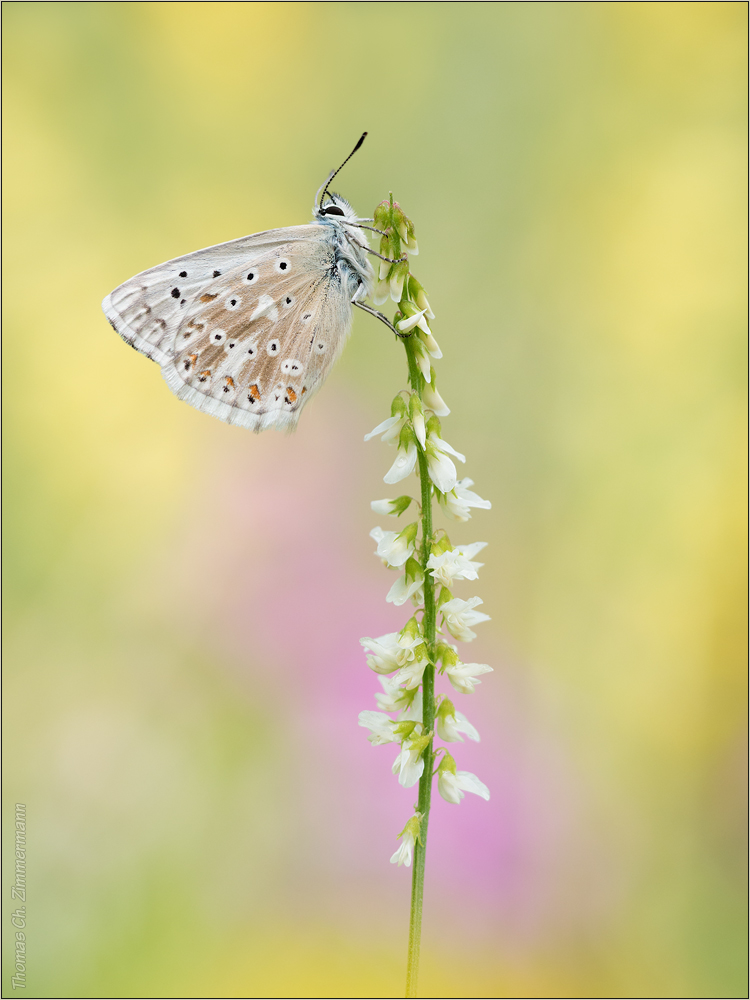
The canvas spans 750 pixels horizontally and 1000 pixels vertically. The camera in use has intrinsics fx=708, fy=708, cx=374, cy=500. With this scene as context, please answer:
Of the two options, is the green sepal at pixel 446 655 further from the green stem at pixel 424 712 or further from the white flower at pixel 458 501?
the white flower at pixel 458 501

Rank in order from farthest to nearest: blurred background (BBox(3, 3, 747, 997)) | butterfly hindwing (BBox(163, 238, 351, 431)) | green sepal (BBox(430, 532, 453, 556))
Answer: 1. blurred background (BBox(3, 3, 747, 997))
2. butterfly hindwing (BBox(163, 238, 351, 431))
3. green sepal (BBox(430, 532, 453, 556))

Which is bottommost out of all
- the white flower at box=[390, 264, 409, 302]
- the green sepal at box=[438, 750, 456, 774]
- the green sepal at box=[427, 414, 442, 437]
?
the green sepal at box=[438, 750, 456, 774]

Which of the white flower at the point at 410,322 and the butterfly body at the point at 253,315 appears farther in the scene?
the butterfly body at the point at 253,315

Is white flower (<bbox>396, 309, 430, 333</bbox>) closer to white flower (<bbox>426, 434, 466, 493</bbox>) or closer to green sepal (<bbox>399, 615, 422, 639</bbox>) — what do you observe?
white flower (<bbox>426, 434, 466, 493</bbox>)

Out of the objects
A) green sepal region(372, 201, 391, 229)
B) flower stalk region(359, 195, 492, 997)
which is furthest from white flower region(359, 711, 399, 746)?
green sepal region(372, 201, 391, 229)

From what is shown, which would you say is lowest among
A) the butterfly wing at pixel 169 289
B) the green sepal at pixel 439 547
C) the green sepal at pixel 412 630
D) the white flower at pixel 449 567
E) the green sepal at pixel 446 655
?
the green sepal at pixel 446 655

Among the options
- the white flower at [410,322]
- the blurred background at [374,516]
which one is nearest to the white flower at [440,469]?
the white flower at [410,322]

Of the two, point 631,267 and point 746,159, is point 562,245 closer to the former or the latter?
point 631,267
